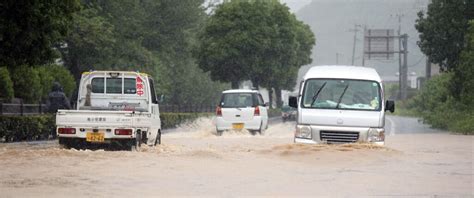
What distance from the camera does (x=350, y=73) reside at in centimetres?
2288

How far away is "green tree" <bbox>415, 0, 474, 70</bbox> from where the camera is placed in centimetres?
4666

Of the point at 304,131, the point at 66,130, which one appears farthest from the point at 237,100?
the point at 304,131

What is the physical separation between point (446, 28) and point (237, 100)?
1486 cm

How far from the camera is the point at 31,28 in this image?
26.7m

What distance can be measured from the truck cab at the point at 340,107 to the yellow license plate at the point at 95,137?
14.6 ft

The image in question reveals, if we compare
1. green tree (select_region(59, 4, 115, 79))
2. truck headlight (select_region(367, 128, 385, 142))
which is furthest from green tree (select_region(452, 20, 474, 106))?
truck headlight (select_region(367, 128, 385, 142))

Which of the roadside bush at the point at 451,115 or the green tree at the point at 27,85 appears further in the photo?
the roadside bush at the point at 451,115

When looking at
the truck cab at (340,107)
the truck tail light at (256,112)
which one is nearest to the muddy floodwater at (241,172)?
the truck cab at (340,107)

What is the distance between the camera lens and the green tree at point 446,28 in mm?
46656

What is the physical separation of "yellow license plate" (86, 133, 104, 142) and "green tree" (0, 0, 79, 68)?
4.85m

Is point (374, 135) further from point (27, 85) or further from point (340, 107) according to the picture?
point (27, 85)

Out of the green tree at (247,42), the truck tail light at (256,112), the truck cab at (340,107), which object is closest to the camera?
the truck cab at (340,107)

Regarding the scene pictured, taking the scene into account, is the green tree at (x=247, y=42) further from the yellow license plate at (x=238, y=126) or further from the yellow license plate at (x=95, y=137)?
the yellow license plate at (x=95, y=137)

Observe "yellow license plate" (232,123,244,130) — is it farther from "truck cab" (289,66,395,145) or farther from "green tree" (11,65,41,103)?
"truck cab" (289,66,395,145)
